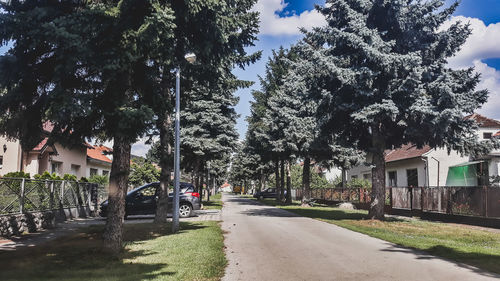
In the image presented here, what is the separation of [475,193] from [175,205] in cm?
1189

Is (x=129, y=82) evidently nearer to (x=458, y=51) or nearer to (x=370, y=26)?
(x=370, y=26)

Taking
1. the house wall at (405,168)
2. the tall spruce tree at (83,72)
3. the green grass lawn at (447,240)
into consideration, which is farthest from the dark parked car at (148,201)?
the house wall at (405,168)

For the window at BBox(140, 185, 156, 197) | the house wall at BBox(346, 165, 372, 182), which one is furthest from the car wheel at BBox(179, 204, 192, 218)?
the house wall at BBox(346, 165, 372, 182)

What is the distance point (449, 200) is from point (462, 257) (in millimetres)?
9576

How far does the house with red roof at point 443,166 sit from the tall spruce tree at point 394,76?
99.9 inches

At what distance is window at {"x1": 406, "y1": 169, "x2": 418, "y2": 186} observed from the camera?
27987 mm

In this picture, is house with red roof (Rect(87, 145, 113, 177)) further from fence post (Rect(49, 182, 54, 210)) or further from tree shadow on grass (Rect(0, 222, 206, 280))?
tree shadow on grass (Rect(0, 222, 206, 280))

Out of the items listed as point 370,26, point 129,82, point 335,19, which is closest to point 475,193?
point 370,26

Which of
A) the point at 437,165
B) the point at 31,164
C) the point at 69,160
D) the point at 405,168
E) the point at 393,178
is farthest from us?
the point at 393,178

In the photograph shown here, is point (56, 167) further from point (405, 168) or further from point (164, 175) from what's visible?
point (405, 168)

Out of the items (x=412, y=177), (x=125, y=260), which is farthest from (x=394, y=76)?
(x=412, y=177)

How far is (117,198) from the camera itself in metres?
8.38

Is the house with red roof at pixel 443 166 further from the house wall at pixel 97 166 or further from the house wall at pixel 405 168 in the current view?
the house wall at pixel 97 166

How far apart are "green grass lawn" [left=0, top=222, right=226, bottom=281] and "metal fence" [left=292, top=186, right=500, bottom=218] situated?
10.7 metres
